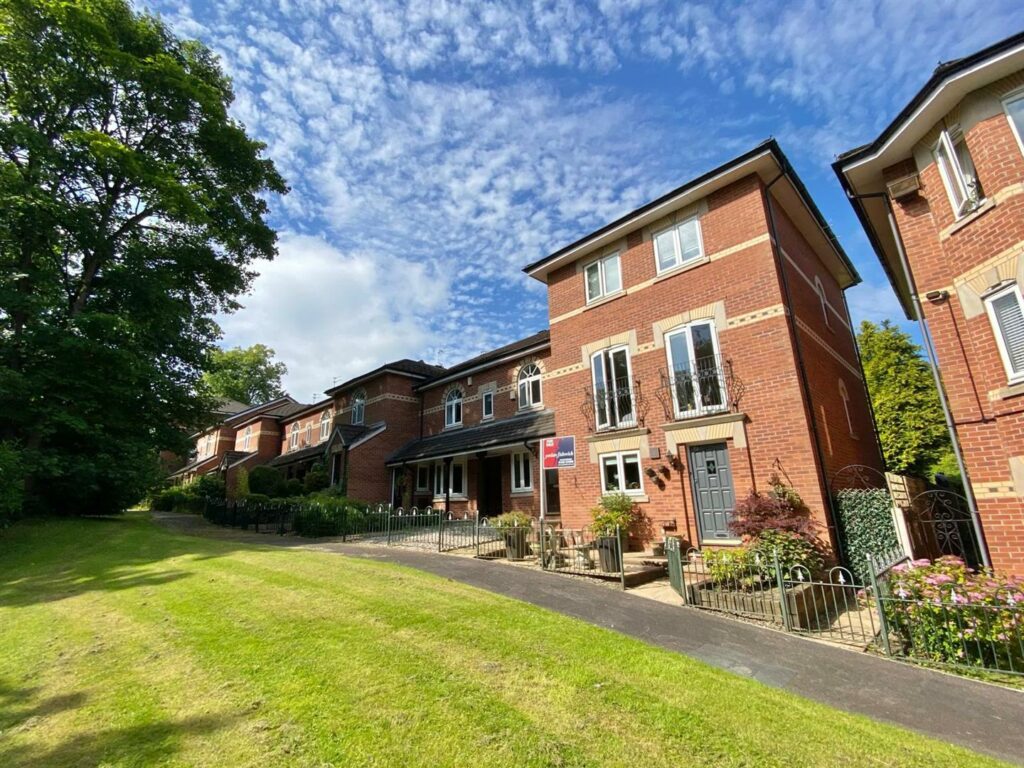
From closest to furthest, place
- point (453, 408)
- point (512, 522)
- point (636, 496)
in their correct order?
point (512, 522) → point (636, 496) → point (453, 408)

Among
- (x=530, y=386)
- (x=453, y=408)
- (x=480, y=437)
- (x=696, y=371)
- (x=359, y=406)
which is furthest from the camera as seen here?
(x=359, y=406)

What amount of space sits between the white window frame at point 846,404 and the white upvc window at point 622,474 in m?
5.99

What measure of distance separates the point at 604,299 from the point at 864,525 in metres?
8.52

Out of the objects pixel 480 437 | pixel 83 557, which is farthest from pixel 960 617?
pixel 83 557

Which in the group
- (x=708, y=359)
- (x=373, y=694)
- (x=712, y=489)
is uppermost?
(x=708, y=359)

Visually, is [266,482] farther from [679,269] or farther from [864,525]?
[864,525]

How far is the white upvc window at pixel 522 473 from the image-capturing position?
706 inches

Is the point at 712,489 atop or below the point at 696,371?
below

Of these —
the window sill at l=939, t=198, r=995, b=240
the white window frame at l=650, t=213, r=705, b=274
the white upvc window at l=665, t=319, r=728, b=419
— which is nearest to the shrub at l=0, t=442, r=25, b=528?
the white upvc window at l=665, t=319, r=728, b=419

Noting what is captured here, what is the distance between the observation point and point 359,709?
3.64m

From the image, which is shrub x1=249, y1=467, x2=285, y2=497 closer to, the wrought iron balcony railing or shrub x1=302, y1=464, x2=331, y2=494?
shrub x1=302, y1=464, x2=331, y2=494

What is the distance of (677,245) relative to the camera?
42.0ft

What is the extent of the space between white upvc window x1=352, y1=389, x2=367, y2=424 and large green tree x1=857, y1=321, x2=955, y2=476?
25.9 metres

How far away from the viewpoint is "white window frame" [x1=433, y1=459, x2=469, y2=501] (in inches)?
799
